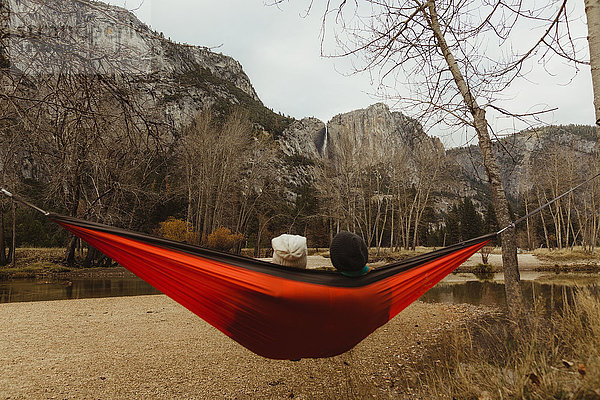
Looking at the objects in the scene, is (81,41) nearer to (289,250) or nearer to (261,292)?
(289,250)

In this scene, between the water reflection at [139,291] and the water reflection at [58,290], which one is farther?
the water reflection at [58,290]

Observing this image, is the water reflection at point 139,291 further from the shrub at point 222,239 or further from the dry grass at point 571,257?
the dry grass at point 571,257

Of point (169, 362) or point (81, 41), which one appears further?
point (169, 362)

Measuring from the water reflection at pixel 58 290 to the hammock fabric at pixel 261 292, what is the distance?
242 inches

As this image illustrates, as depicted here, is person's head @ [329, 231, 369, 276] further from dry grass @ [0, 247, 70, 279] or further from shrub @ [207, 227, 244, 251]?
shrub @ [207, 227, 244, 251]

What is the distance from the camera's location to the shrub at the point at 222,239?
14.6m

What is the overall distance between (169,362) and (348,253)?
2.06 m

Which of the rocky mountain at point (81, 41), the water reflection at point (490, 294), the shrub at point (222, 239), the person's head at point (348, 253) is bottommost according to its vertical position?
the water reflection at point (490, 294)

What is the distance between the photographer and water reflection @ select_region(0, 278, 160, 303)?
21.9 ft

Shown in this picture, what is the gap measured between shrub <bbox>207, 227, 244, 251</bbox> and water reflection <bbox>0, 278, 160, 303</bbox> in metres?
5.20

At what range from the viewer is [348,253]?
173cm

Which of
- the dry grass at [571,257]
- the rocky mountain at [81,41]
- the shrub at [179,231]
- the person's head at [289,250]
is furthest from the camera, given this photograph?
the shrub at [179,231]

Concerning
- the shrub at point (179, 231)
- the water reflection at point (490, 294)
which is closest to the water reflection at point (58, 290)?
the shrub at point (179, 231)

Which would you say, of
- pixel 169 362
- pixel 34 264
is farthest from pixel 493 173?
pixel 34 264
